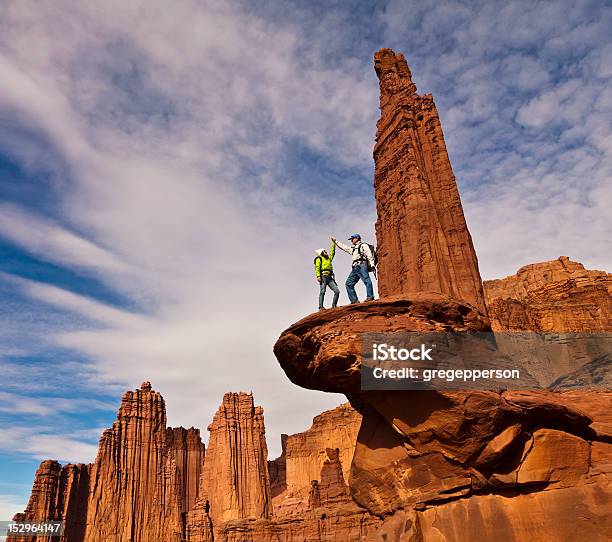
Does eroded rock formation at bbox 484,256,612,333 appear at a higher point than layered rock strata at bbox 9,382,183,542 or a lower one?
higher

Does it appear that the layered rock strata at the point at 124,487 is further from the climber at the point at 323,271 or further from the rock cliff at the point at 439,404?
the climber at the point at 323,271

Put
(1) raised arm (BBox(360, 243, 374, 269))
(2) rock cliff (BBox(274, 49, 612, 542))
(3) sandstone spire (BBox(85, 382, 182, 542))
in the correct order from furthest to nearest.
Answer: (3) sandstone spire (BBox(85, 382, 182, 542))
(1) raised arm (BBox(360, 243, 374, 269))
(2) rock cliff (BBox(274, 49, 612, 542))

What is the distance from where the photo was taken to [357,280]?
614 inches

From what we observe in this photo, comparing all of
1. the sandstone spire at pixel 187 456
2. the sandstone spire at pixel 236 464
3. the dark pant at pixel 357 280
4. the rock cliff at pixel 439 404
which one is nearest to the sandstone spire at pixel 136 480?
the sandstone spire at pixel 236 464

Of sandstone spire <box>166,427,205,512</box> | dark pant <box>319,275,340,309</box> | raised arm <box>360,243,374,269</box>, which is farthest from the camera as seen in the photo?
sandstone spire <box>166,427,205,512</box>

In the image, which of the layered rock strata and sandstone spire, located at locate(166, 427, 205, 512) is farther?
sandstone spire, located at locate(166, 427, 205, 512)

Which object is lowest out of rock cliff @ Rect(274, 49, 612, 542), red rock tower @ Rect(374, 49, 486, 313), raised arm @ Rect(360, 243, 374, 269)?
rock cliff @ Rect(274, 49, 612, 542)

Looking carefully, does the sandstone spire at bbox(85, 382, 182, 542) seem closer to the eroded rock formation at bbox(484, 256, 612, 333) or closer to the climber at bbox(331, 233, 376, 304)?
the eroded rock formation at bbox(484, 256, 612, 333)

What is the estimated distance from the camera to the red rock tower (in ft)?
61.7

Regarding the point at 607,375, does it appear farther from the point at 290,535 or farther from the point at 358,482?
the point at 290,535

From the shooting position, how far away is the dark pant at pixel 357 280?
14841 millimetres

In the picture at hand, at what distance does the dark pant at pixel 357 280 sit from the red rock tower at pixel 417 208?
3496mm

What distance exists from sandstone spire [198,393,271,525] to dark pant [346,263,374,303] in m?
68.9

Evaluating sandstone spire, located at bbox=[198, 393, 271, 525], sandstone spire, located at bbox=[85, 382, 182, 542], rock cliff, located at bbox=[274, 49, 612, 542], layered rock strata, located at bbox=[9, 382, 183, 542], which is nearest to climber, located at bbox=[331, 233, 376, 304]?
rock cliff, located at bbox=[274, 49, 612, 542]
